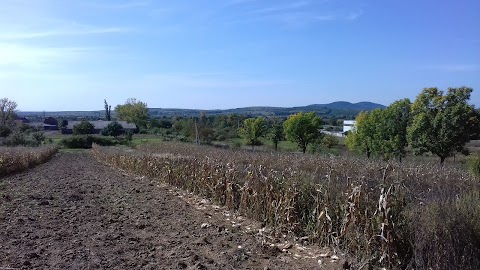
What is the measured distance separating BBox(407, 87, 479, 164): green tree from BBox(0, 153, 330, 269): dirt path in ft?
71.2

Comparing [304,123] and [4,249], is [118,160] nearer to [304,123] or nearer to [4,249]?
[4,249]

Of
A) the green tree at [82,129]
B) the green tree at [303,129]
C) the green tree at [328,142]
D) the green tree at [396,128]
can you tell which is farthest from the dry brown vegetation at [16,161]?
the green tree at [82,129]

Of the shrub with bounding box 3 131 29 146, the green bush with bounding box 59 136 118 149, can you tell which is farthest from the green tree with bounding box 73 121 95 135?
the shrub with bounding box 3 131 29 146

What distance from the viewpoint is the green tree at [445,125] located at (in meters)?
28.3

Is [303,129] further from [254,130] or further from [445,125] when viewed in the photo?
[445,125]

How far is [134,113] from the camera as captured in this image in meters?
120

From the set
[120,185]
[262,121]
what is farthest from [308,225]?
[262,121]

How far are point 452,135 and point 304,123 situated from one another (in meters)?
20.1

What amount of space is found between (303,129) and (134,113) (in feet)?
266

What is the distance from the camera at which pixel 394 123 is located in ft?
116

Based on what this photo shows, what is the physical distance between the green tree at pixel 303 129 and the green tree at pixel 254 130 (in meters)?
9.28

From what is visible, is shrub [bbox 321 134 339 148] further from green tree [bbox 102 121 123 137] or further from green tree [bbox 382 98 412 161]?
green tree [bbox 102 121 123 137]

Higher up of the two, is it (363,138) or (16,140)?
(363,138)

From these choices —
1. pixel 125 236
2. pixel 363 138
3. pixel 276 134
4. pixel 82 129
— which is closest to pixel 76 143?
pixel 82 129
